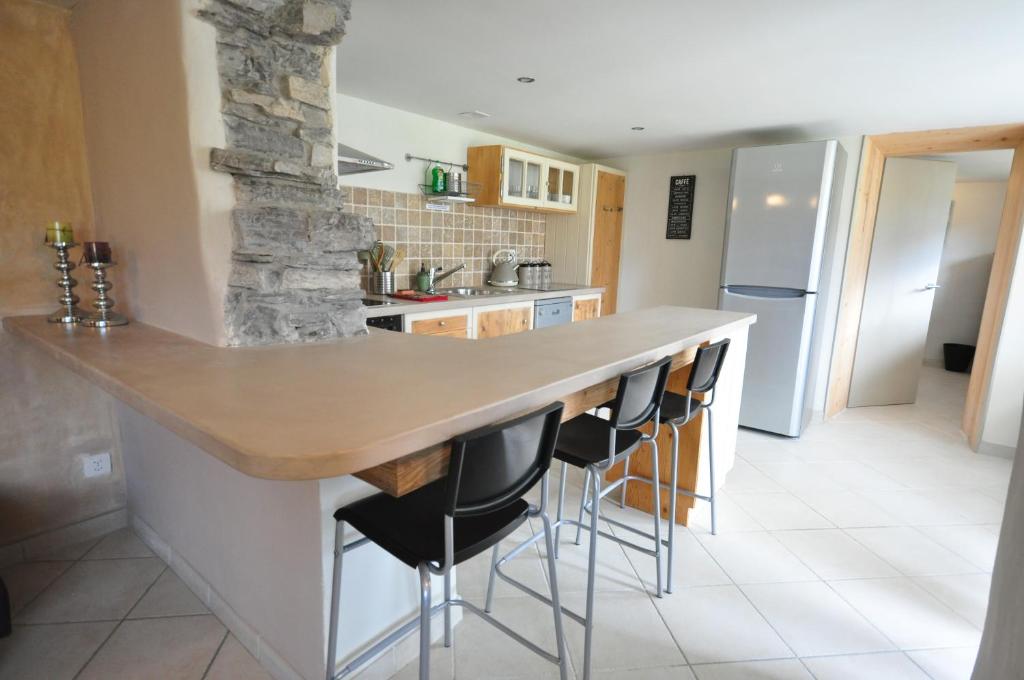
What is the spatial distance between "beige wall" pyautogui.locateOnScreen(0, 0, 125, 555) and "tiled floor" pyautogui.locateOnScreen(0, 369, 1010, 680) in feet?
0.90

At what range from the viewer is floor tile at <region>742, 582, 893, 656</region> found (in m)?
1.67

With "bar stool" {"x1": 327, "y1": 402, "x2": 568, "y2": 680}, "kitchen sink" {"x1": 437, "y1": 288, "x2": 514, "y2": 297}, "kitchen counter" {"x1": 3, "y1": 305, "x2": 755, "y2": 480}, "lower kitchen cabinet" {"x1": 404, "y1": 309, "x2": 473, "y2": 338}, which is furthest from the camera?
"kitchen sink" {"x1": 437, "y1": 288, "x2": 514, "y2": 297}

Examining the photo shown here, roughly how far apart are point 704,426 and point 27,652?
259 cm

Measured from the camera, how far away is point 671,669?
154 cm

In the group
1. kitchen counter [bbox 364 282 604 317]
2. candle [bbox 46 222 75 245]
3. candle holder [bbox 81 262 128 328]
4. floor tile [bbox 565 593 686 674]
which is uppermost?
candle [bbox 46 222 75 245]

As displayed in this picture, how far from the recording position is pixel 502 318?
141 inches

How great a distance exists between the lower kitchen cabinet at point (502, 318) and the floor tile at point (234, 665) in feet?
6.88

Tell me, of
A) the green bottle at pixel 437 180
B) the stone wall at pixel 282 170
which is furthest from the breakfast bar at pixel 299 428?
the green bottle at pixel 437 180

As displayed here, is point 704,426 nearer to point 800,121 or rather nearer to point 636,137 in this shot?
point 800,121

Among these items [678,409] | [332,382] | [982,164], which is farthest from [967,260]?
[332,382]

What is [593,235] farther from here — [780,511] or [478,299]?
[780,511]

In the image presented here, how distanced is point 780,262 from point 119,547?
13.0ft

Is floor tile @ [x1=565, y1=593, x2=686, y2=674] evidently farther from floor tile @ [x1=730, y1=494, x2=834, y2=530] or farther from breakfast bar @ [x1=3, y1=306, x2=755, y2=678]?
floor tile @ [x1=730, y1=494, x2=834, y2=530]

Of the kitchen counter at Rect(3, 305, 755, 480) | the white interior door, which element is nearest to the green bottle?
the kitchen counter at Rect(3, 305, 755, 480)
